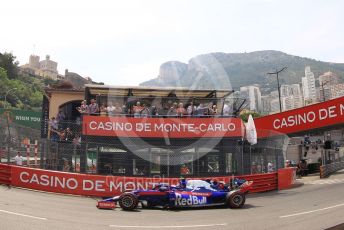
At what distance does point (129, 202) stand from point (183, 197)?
1868 millimetres

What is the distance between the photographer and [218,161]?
57.8ft

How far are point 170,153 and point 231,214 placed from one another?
17.7ft

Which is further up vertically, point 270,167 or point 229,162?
point 229,162

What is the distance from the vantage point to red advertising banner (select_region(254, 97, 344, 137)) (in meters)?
20.4

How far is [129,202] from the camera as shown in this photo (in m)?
12.3

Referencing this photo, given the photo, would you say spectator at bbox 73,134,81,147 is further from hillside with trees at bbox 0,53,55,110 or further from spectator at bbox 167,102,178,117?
hillside with trees at bbox 0,53,55,110

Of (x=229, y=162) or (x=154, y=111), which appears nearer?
(x=229, y=162)

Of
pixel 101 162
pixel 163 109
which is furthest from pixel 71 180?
pixel 163 109

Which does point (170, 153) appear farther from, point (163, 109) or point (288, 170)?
point (288, 170)

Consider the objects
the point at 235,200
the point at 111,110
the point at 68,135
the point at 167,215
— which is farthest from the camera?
the point at 111,110

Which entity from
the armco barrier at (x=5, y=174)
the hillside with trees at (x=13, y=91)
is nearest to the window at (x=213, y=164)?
the armco barrier at (x=5, y=174)

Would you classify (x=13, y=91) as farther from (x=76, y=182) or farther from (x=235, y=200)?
(x=235, y=200)

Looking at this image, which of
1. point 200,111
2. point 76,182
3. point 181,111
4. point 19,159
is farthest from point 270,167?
point 19,159

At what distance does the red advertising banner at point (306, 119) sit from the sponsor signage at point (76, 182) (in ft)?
29.2
